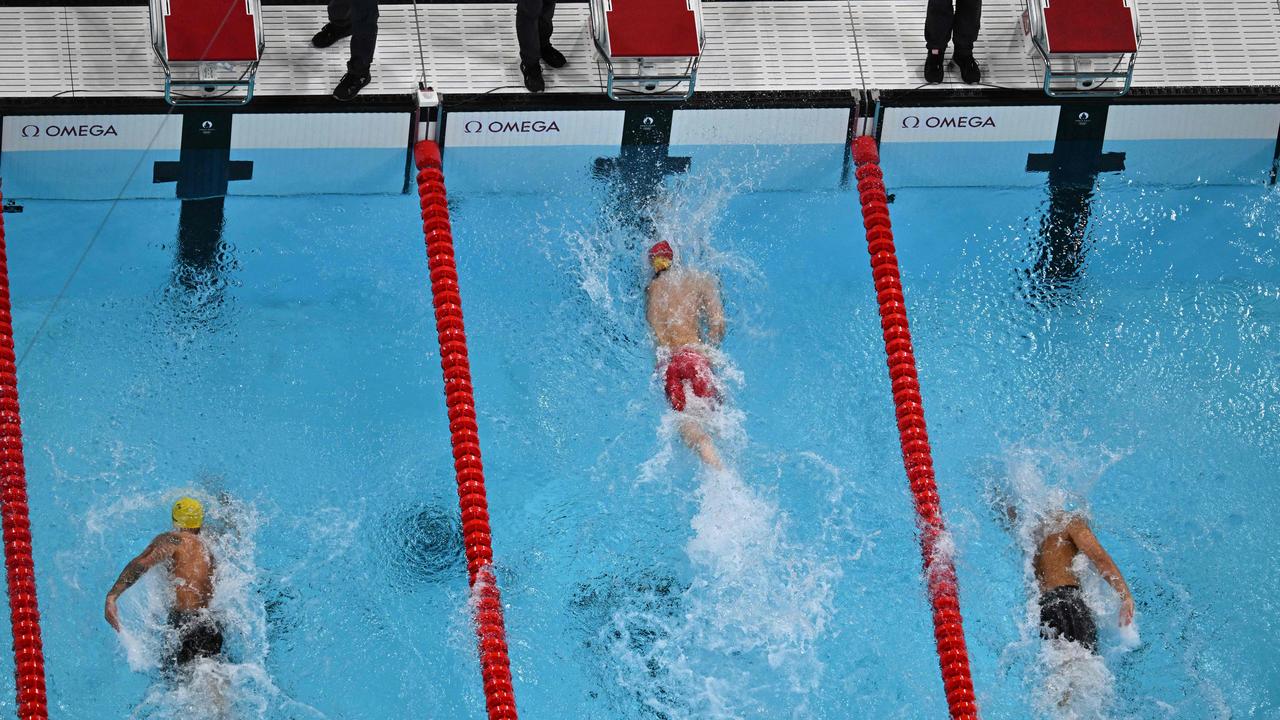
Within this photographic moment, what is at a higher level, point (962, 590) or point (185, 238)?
point (185, 238)

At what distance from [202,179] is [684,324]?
8.22ft

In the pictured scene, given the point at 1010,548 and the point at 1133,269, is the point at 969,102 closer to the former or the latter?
the point at 1133,269

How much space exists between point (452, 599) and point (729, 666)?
4.16ft

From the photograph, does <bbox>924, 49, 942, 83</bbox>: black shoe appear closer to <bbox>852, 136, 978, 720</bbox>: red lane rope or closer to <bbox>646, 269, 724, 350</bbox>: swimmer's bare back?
<bbox>852, 136, 978, 720</bbox>: red lane rope

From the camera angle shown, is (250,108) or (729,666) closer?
(729,666)

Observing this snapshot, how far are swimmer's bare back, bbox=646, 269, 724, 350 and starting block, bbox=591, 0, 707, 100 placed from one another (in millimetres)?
958

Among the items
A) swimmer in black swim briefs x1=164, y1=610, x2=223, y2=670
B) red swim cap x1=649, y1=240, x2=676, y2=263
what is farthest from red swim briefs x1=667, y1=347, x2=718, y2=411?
swimmer in black swim briefs x1=164, y1=610, x2=223, y2=670

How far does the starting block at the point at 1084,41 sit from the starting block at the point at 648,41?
1.70 meters

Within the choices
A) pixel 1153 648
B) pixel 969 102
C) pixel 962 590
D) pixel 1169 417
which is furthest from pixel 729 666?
pixel 969 102

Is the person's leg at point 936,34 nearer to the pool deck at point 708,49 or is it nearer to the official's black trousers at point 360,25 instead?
the pool deck at point 708,49

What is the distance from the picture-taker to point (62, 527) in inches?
304

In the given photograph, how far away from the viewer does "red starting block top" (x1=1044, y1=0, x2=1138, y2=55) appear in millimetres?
8422

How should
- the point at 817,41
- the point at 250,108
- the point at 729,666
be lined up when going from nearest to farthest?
the point at 729,666
the point at 250,108
the point at 817,41

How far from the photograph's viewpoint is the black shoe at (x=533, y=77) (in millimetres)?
8469
